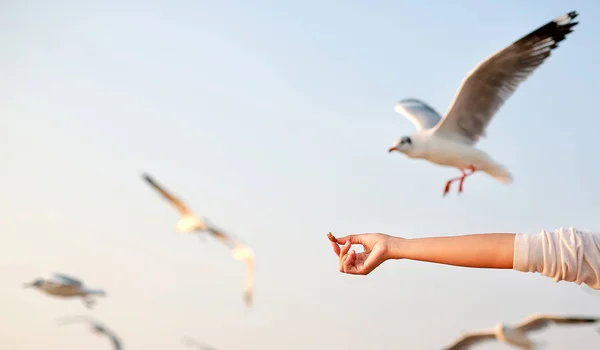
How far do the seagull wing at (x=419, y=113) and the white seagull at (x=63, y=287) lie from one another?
4250 mm

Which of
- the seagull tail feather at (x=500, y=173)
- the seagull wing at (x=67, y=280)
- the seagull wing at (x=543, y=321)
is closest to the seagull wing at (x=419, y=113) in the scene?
the seagull tail feather at (x=500, y=173)

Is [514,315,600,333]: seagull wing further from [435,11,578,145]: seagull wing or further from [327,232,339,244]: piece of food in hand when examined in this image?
[327,232,339,244]: piece of food in hand

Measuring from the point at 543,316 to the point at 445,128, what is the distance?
224 centimetres

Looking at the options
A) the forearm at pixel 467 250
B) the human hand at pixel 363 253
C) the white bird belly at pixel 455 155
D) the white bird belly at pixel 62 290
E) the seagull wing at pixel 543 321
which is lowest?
the forearm at pixel 467 250

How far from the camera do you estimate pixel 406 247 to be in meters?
1.13

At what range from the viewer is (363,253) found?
1.21m

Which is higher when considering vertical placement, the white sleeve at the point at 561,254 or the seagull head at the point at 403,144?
the seagull head at the point at 403,144

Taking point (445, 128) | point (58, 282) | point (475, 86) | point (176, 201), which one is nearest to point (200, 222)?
point (176, 201)

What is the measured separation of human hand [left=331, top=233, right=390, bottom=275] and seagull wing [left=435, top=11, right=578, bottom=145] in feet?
12.2

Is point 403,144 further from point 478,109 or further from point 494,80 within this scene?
point 494,80

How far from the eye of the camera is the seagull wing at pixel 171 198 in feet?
21.6

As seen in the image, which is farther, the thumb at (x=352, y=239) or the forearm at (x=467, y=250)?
the thumb at (x=352, y=239)

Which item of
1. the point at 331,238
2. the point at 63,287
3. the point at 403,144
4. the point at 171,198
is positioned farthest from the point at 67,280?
the point at 331,238

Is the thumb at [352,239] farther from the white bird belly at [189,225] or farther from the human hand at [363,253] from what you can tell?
the white bird belly at [189,225]
